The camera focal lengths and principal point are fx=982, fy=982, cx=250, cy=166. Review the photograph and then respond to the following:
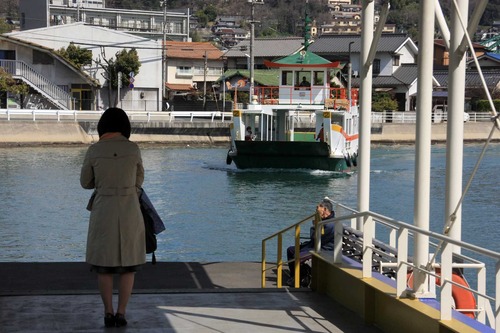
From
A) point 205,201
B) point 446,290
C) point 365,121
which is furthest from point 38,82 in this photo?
point 446,290

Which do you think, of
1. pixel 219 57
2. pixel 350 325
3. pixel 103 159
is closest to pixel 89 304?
pixel 103 159

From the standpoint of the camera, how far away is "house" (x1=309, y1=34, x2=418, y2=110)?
74.7 meters

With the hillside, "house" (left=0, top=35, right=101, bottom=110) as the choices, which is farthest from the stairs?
the hillside

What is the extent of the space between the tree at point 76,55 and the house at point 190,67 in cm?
1453

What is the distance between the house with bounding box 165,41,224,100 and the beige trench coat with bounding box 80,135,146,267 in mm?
70263

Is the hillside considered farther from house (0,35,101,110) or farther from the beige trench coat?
the beige trench coat

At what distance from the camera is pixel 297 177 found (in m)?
37.8

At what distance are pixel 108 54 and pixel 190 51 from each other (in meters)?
15.8

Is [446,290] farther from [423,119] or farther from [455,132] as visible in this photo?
[455,132]

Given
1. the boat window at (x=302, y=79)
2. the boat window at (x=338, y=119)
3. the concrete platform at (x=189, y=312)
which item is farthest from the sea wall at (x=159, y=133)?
the concrete platform at (x=189, y=312)

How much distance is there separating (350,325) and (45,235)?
1503 centimetres

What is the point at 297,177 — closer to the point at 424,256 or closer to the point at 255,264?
the point at 255,264

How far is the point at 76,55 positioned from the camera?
205ft

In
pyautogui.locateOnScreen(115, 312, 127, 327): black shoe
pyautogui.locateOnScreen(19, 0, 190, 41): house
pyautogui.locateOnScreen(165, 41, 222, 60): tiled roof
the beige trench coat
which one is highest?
pyautogui.locateOnScreen(19, 0, 190, 41): house
